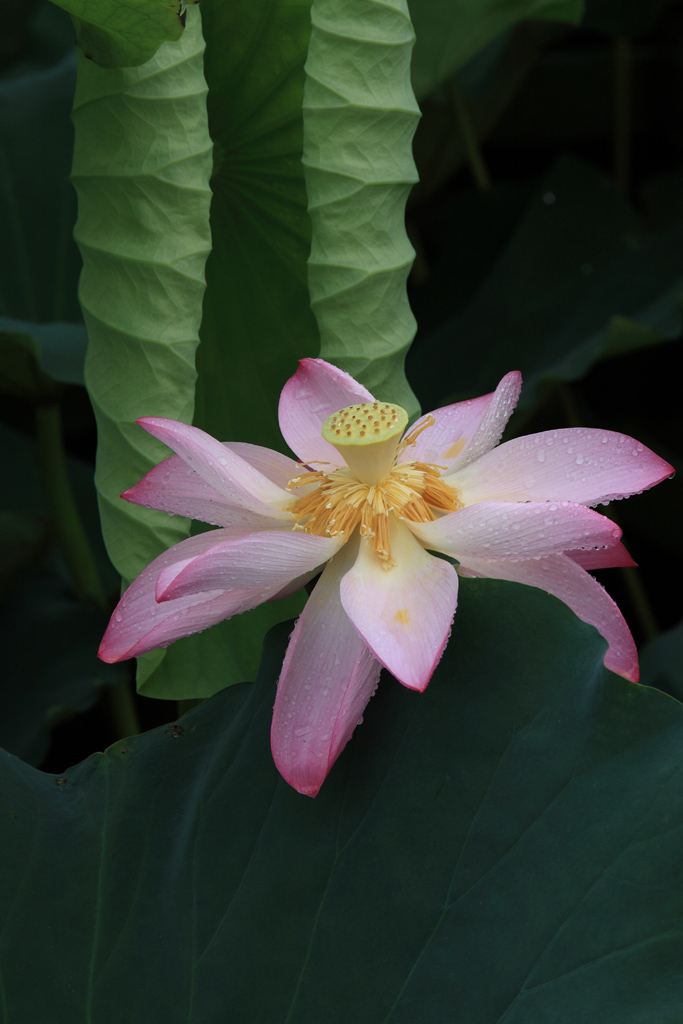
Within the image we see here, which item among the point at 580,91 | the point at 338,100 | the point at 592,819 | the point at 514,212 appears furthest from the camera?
the point at 580,91

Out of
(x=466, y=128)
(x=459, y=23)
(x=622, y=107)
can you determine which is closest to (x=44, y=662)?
(x=459, y=23)

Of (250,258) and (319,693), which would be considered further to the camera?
(250,258)

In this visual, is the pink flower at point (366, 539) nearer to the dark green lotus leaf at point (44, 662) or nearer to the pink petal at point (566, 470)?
the pink petal at point (566, 470)

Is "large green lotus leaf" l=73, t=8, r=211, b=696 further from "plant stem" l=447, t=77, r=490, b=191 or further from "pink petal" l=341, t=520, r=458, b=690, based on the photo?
"plant stem" l=447, t=77, r=490, b=191

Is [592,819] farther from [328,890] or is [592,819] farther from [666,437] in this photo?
[666,437]

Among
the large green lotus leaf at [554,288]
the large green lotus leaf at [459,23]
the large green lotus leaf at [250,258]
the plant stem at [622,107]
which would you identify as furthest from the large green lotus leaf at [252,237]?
the plant stem at [622,107]

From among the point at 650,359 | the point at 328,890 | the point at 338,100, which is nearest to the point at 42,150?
the point at 338,100

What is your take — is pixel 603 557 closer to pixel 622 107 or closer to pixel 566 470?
pixel 566 470
